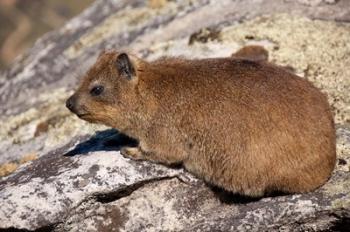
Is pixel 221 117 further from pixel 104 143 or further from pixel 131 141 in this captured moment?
pixel 104 143

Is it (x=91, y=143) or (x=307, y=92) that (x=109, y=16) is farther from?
(x=307, y=92)

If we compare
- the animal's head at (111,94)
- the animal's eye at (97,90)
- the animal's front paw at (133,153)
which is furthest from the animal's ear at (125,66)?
the animal's front paw at (133,153)

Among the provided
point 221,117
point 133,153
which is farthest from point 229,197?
point 133,153

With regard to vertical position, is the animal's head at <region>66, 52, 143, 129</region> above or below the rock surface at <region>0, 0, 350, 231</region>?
above

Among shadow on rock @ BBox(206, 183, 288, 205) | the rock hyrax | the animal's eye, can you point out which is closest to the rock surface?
shadow on rock @ BBox(206, 183, 288, 205)

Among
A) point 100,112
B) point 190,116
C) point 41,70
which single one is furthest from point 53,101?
point 190,116

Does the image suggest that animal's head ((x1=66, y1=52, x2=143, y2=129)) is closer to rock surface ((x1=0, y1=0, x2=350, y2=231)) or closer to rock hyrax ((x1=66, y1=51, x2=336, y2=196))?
rock hyrax ((x1=66, y1=51, x2=336, y2=196))
